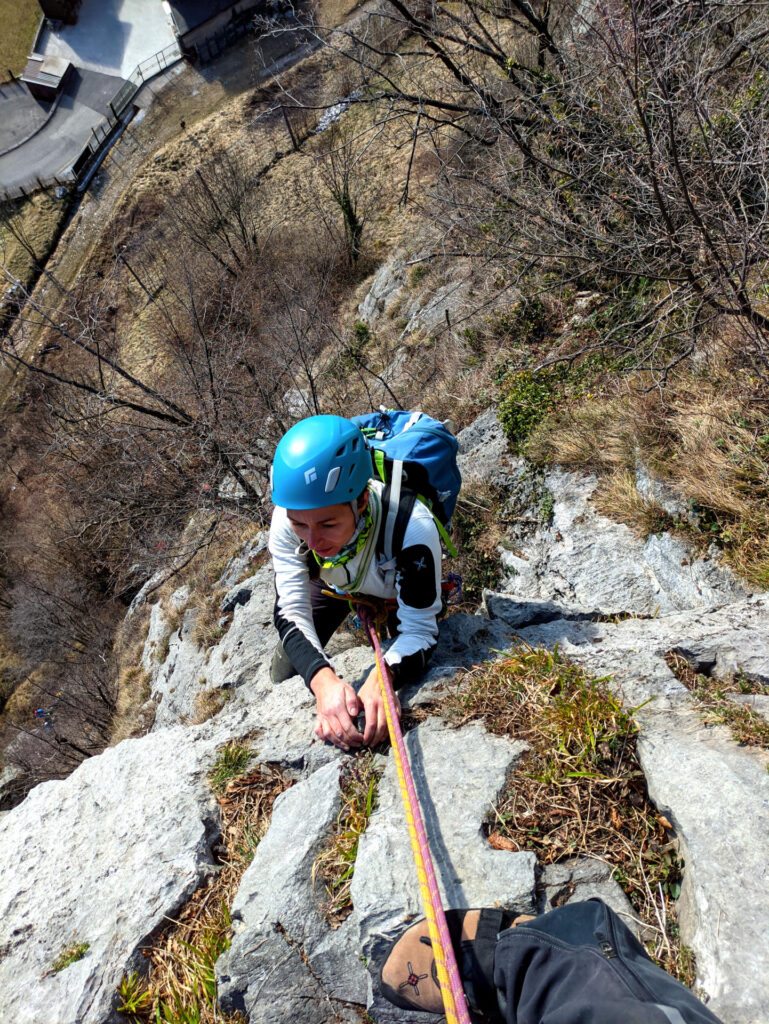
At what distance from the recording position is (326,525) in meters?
2.83

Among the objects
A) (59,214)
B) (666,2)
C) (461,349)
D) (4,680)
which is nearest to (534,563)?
(461,349)

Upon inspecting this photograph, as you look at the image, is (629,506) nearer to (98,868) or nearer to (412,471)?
(412,471)

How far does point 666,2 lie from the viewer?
223 inches

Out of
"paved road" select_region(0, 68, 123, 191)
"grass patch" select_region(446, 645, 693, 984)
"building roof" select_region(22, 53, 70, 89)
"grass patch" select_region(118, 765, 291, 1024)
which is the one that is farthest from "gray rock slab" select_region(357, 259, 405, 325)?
"building roof" select_region(22, 53, 70, 89)

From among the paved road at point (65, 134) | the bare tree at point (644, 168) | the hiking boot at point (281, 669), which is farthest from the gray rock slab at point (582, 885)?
the paved road at point (65, 134)

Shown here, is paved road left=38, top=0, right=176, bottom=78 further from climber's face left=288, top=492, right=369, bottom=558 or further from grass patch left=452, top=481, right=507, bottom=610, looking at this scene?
climber's face left=288, top=492, right=369, bottom=558

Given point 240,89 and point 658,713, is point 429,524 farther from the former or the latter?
point 240,89

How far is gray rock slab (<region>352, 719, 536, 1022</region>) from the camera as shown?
88.2 inches

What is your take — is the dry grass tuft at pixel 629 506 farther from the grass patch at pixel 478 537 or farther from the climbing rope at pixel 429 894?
the climbing rope at pixel 429 894

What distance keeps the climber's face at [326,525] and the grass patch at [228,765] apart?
1.28m

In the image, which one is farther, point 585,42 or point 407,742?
point 585,42

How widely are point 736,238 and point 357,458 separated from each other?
3.60 meters

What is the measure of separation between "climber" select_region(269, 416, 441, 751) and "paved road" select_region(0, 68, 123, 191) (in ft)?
144

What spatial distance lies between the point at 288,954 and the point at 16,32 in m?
57.3
